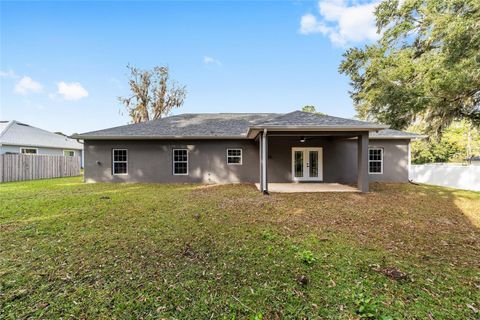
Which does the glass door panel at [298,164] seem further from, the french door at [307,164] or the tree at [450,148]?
the tree at [450,148]

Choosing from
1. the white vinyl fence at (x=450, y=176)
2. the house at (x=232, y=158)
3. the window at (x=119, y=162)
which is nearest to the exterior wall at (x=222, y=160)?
the house at (x=232, y=158)

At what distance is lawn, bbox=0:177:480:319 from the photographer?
246 centimetres

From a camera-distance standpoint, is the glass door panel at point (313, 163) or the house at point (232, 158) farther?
the glass door panel at point (313, 163)

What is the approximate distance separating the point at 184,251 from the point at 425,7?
59.3 feet

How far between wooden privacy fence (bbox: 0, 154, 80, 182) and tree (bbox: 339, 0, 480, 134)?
2024cm

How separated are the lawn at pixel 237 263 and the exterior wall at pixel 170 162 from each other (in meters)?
6.03

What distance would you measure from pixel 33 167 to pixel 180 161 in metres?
9.14

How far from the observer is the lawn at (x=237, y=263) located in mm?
2459

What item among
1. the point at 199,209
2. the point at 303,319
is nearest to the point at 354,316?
the point at 303,319

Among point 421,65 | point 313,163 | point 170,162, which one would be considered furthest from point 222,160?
point 421,65

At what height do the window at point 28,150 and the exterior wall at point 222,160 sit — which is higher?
the window at point 28,150

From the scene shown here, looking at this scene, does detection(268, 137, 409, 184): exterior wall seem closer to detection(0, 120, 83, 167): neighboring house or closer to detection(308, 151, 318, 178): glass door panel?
detection(308, 151, 318, 178): glass door panel

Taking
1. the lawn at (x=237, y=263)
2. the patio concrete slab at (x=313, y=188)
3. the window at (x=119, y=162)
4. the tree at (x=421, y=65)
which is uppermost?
the tree at (x=421, y=65)

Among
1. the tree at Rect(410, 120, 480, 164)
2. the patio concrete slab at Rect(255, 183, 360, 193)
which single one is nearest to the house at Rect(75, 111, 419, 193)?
the patio concrete slab at Rect(255, 183, 360, 193)
